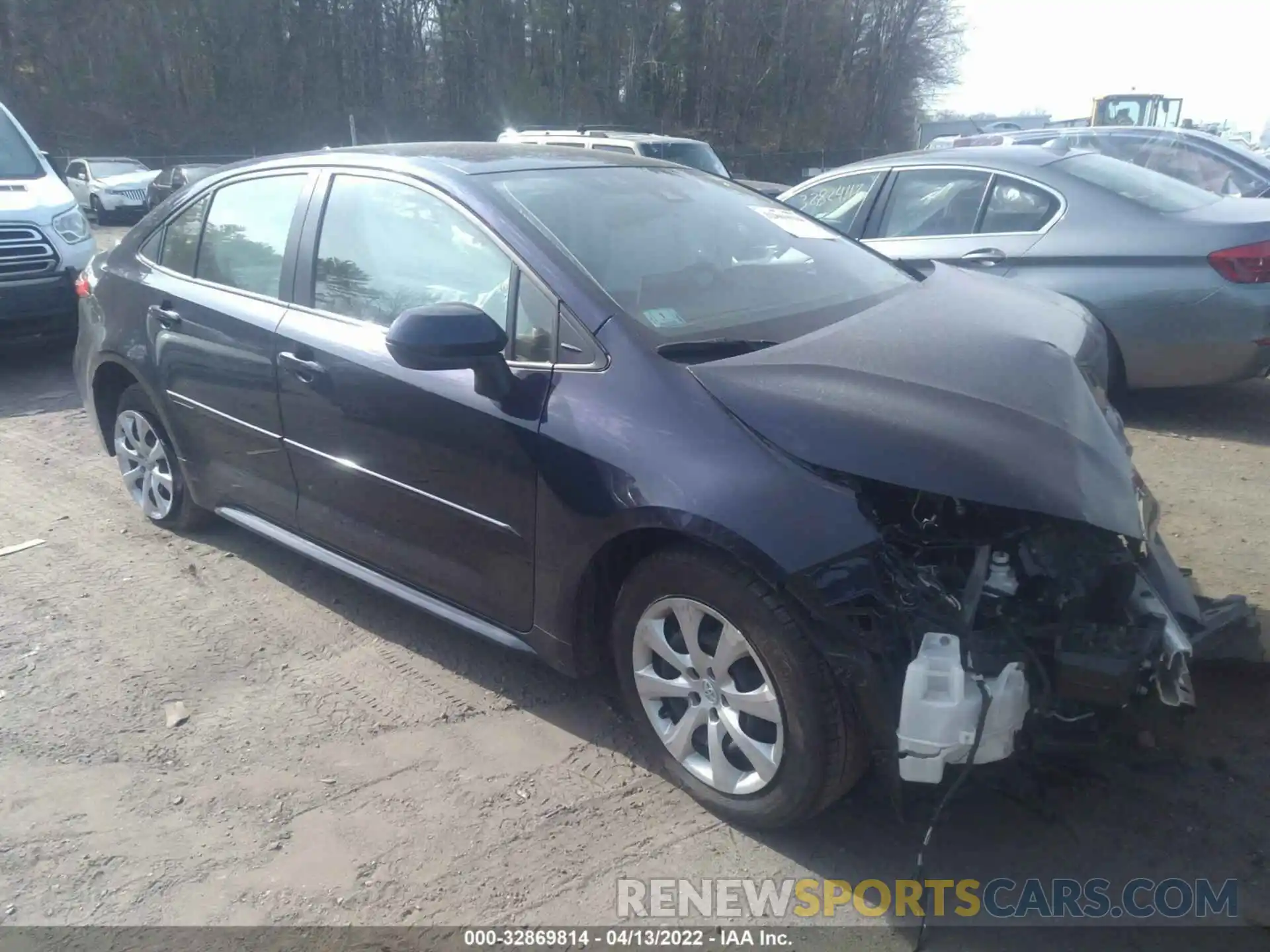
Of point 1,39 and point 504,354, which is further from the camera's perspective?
Result: point 1,39

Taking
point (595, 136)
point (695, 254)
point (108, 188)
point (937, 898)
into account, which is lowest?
point (108, 188)

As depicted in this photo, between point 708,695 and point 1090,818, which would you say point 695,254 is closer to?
point 708,695

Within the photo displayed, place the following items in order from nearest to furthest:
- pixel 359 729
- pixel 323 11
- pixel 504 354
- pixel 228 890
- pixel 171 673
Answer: pixel 228 890 → pixel 504 354 → pixel 359 729 → pixel 171 673 → pixel 323 11

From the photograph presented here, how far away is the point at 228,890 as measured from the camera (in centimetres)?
261

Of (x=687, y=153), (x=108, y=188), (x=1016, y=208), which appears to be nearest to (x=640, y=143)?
(x=687, y=153)

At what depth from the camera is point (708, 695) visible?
271cm

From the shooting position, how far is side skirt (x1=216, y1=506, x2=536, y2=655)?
10.4 ft

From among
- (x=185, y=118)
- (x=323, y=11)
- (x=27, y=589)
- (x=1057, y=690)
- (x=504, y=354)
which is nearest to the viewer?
(x=1057, y=690)

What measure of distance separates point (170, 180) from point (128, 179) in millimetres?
3845

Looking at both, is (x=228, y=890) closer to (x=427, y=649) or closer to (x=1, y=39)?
(x=427, y=649)

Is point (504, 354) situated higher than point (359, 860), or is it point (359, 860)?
point (504, 354)

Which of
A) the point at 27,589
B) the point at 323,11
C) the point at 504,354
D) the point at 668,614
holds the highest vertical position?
the point at 323,11

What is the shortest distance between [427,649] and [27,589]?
6.40ft

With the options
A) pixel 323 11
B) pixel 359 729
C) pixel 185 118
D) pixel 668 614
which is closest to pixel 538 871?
pixel 668 614
